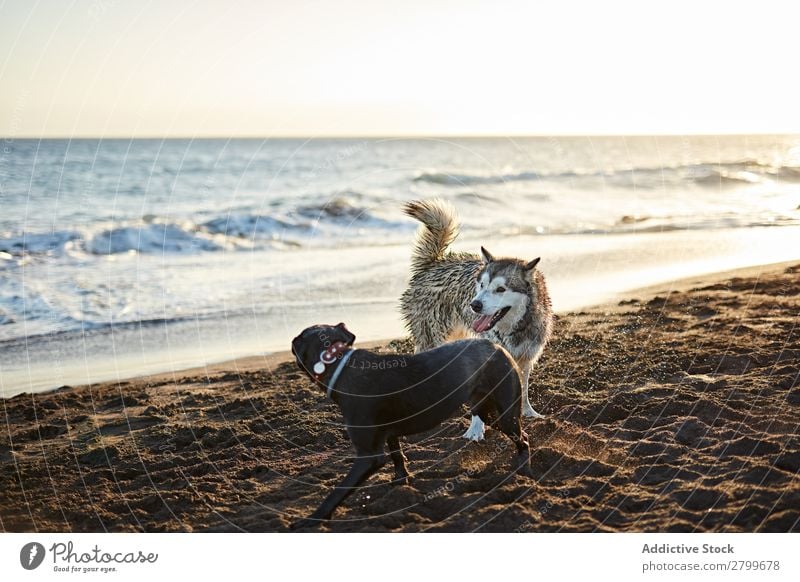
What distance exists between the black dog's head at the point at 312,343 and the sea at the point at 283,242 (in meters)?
5.11

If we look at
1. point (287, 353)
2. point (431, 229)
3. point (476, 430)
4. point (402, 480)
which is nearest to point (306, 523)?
point (402, 480)

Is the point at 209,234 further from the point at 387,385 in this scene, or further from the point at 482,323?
the point at 387,385

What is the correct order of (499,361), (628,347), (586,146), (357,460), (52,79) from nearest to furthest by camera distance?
1. (357,460)
2. (499,361)
3. (628,347)
4. (52,79)
5. (586,146)

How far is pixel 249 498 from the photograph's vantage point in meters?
6.72

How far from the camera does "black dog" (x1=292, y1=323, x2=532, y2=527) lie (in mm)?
5988

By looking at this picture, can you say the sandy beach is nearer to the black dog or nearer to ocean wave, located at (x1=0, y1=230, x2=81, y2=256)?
the black dog

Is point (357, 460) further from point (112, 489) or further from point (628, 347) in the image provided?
point (628, 347)

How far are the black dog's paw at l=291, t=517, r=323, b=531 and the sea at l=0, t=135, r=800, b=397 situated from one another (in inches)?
200

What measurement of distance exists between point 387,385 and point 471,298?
2.69 meters

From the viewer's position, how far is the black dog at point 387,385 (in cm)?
599

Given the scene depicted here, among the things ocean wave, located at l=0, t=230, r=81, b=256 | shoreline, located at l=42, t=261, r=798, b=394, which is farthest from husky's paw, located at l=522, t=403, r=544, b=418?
ocean wave, located at l=0, t=230, r=81, b=256

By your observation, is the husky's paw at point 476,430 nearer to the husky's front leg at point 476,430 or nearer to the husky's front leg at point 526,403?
the husky's front leg at point 476,430

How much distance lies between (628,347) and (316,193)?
20.2m
